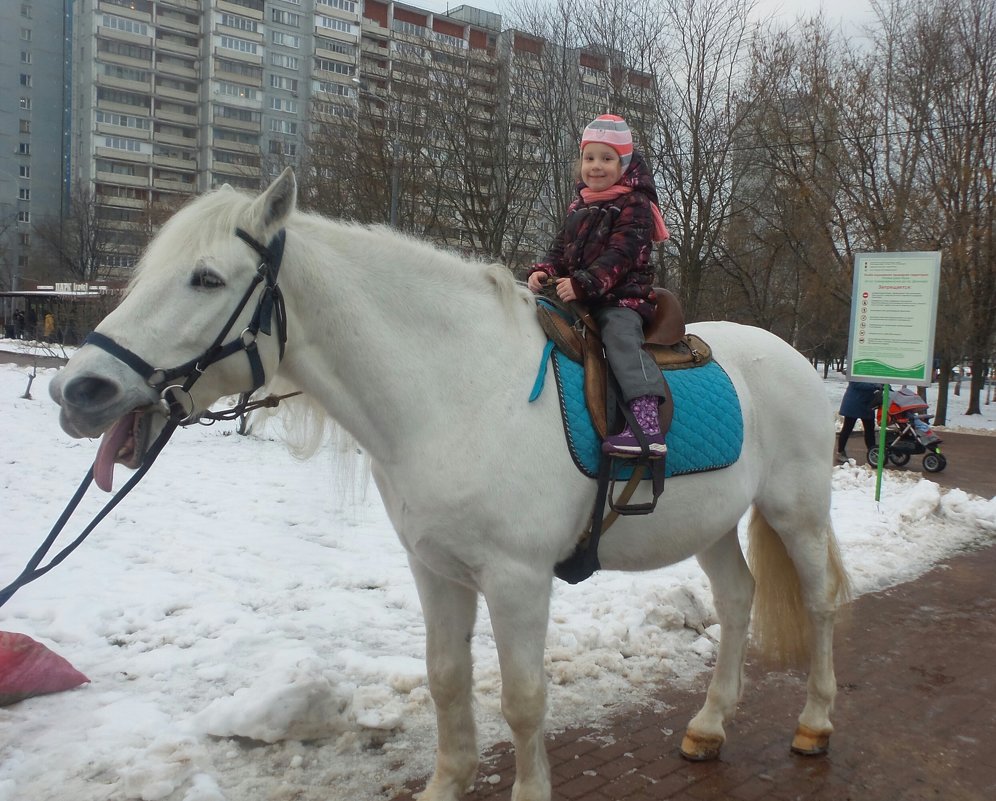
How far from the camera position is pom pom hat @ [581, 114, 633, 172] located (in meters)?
3.04

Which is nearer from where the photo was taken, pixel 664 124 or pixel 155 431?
pixel 155 431

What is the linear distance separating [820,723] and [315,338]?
287 cm

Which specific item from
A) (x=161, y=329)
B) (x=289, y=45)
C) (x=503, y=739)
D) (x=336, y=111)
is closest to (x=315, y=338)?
(x=161, y=329)

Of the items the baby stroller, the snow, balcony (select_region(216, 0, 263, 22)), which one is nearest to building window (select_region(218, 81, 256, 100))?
balcony (select_region(216, 0, 263, 22))

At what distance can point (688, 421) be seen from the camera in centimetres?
299

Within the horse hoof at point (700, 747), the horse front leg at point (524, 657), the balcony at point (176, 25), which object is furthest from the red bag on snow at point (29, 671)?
the balcony at point (176, 25)

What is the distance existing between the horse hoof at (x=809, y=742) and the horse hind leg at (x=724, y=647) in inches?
11.9

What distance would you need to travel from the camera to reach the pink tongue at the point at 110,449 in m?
2.21

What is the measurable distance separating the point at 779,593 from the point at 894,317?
23.4 feet

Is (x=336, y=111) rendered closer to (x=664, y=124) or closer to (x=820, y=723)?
(x=664, y=124)

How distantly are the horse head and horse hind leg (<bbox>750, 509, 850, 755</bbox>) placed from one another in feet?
8.34

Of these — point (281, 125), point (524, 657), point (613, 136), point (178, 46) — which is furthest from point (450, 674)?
point (178, 46)

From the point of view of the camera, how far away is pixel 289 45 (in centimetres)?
7025

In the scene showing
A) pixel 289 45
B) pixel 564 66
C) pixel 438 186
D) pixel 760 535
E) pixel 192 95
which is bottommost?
pixel 760 535
